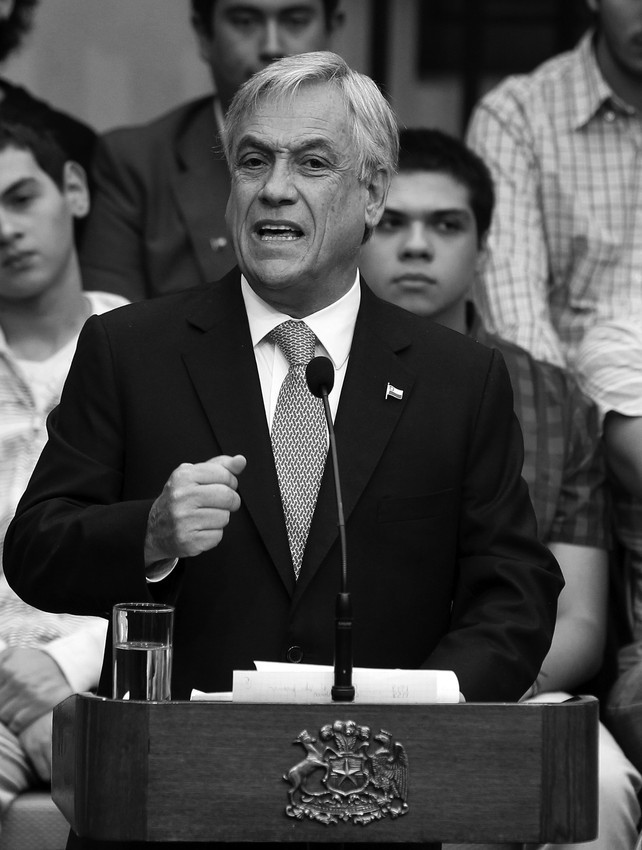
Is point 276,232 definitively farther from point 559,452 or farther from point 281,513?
point 559,452

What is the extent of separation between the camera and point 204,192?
381 centimetres

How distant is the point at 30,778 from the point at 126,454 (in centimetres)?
105

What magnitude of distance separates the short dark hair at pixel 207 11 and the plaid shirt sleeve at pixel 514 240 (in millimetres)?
492

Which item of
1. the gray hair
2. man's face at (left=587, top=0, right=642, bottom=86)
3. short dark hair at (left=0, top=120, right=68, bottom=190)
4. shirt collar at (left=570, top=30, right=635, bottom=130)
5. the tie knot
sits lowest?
the tie knot

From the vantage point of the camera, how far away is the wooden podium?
1.62 meters

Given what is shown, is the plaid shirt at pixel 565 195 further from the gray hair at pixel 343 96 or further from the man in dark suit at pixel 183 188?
the gray hair at pixel 343 96

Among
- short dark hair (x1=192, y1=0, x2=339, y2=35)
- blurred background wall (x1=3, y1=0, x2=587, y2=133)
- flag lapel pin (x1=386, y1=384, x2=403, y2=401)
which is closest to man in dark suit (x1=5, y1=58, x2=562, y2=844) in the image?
flag lapel pin (x1=386, y1=384, x2=403, y2=401)

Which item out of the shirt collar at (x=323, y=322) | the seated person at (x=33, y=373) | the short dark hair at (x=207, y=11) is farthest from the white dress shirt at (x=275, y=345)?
the short dark hair at (x=207, y=11)

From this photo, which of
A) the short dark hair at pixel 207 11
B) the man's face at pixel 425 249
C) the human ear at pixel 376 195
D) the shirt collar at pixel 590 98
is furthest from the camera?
the shirt collar at pixel 590 98

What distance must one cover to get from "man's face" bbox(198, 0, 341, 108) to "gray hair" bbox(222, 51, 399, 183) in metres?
1.58

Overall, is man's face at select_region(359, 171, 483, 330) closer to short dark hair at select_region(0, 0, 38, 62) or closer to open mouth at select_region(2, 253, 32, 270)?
open mouth at select_region(2, 253, 32, 270)

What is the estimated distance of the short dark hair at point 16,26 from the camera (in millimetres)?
4391

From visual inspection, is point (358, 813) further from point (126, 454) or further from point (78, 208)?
point (78, 208)

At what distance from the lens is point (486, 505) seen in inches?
83.7
